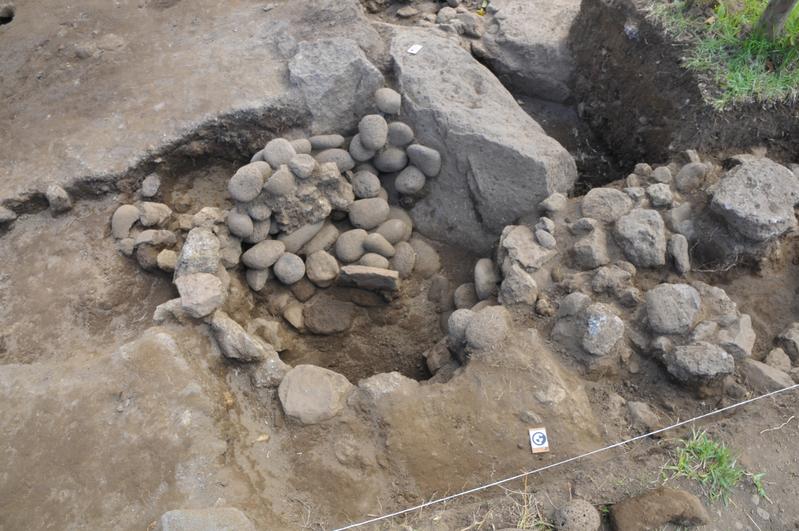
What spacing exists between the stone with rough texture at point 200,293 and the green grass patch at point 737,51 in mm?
3234

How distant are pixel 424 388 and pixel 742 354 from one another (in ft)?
5.19

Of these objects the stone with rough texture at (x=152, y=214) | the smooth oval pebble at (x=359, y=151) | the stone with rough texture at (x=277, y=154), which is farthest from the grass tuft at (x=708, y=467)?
the stone with rough texture at (x=152, y=214)

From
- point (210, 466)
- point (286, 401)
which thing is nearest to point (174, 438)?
point (210, 466)

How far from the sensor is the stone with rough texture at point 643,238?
10.4ft

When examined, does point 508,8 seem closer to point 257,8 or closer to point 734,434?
point 257,8

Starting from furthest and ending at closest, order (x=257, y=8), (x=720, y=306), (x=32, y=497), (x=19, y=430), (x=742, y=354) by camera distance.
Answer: (x=257, y=8), (x=720, y=306), (x=742, y=354), (x=19, y=430), (x=32, y=497)

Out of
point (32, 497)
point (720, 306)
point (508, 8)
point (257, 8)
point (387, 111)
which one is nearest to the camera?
point (32, 497)

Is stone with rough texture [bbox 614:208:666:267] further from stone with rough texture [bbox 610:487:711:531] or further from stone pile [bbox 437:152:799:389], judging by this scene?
stone with rough texture [bbox 610:487:711:531]

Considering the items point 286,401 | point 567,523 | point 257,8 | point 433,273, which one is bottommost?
point 433,273

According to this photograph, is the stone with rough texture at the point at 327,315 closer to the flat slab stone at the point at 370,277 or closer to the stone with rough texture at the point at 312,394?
the flat slab stone at the point at 370,277

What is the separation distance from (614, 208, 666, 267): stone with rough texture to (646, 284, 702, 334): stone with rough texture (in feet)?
0.81

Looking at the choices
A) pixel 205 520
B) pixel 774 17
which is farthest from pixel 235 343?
pixel 774 17

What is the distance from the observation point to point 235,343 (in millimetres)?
2949

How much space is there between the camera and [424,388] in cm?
290
